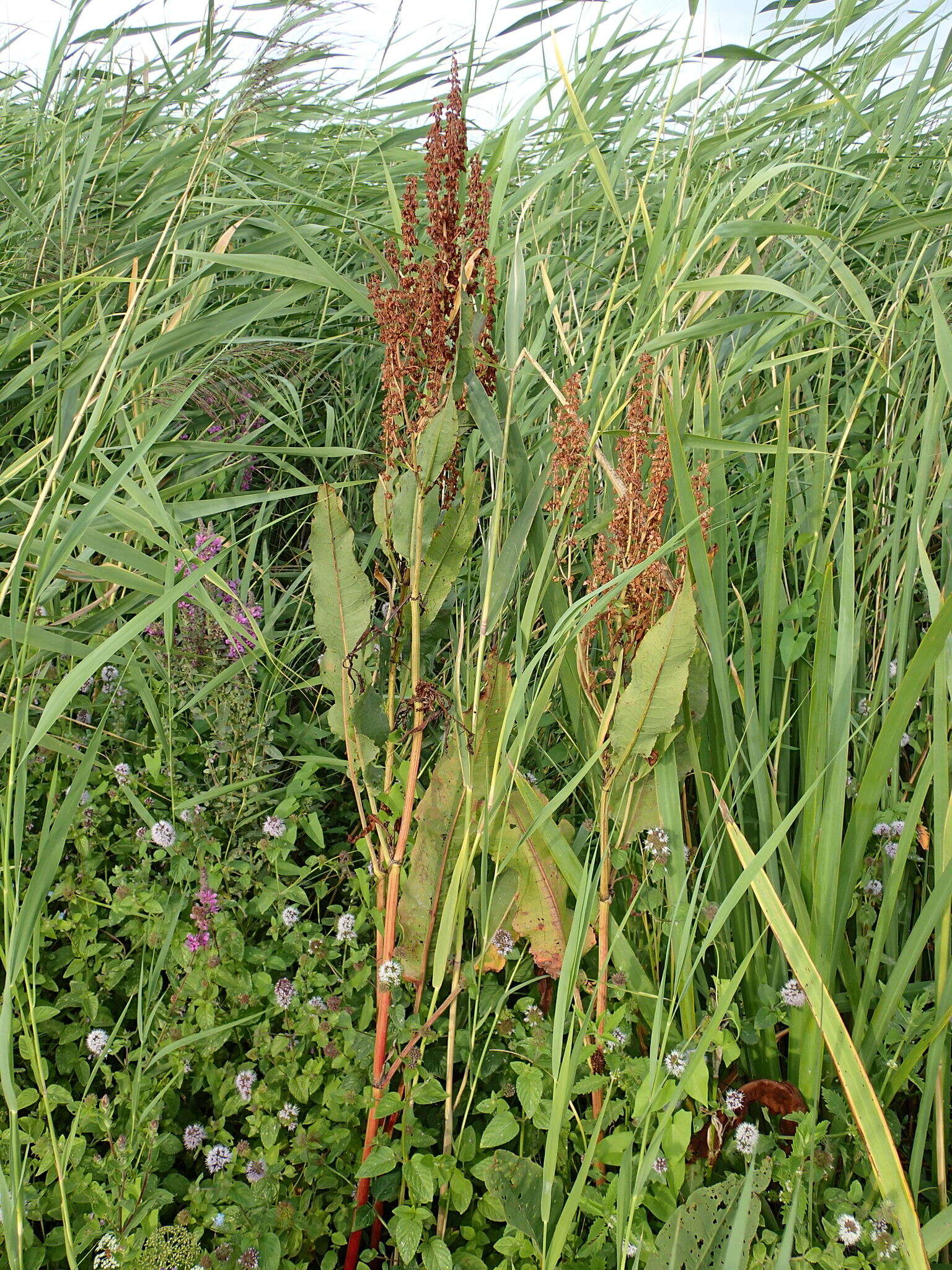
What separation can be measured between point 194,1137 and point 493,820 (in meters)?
0.61

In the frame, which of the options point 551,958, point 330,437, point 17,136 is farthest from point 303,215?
point 551,958

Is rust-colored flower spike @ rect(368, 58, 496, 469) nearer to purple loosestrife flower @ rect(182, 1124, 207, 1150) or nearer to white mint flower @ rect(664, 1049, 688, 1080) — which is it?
white mint flower @ rect(664, 1049, 688, 1080)

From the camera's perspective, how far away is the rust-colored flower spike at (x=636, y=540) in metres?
1.21

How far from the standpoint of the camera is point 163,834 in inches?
60.3

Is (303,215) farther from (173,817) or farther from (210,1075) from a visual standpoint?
(210,1075)

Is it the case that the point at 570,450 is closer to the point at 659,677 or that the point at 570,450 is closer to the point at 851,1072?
the point at 659,677

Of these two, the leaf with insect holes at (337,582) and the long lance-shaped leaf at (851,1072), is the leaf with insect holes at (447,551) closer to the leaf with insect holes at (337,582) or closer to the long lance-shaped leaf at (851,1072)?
the leaf with insect holes at (337,582)

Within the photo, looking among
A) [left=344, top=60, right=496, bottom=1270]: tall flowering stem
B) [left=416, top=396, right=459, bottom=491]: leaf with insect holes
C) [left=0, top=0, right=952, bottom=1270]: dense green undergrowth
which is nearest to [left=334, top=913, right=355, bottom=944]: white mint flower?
[left=0, top=0, right=952, bottom=1270]: dense green undergrowth

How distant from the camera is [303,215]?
8.45 ft

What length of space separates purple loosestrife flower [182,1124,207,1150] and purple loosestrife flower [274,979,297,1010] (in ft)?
0.61

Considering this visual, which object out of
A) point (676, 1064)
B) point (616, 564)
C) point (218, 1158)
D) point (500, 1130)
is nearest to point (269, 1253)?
point (218, 1158)

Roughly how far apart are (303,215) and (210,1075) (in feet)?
7.08

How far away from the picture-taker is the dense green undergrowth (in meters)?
1.13

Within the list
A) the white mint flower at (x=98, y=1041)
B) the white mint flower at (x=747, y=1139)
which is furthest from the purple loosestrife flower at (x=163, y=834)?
the white mint flower at (x=747, y=1139)
